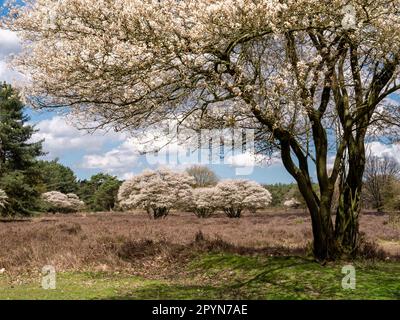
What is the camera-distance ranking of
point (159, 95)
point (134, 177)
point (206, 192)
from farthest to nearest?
point (206, 192) → point (134, 177) → point (159, 95)

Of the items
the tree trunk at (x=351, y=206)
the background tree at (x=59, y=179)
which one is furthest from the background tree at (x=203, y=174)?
the tree trunk at (x=351, y=206)

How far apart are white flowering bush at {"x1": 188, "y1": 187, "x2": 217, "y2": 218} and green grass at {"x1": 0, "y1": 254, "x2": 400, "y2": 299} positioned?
32310 millimetres

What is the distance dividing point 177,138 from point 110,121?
1831 millimetres

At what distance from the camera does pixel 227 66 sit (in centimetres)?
1176

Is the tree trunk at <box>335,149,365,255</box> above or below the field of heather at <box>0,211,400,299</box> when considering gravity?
above

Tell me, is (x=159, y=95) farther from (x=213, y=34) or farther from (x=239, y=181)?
(x=239, y=181)

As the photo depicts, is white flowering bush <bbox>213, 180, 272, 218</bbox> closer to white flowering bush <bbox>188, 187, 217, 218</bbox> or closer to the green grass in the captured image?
white flowering bush <bbox>188, 187, 217, 218</bbox>

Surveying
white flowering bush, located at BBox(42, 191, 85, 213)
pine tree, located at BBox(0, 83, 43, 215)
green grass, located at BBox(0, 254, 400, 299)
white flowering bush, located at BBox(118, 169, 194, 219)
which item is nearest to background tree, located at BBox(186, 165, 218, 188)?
white flowering bush, located at BBox(42, 191, 85, 213)

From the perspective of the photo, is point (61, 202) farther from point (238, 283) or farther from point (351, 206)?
point (238, 283)

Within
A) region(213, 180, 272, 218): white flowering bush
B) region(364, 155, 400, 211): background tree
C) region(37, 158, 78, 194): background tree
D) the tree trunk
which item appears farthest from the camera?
region(37, 158, 78, 194): background tree

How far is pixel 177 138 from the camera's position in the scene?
13.1 meters

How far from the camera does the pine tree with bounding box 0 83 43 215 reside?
1772 inches

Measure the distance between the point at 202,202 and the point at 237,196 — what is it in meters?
3.56
